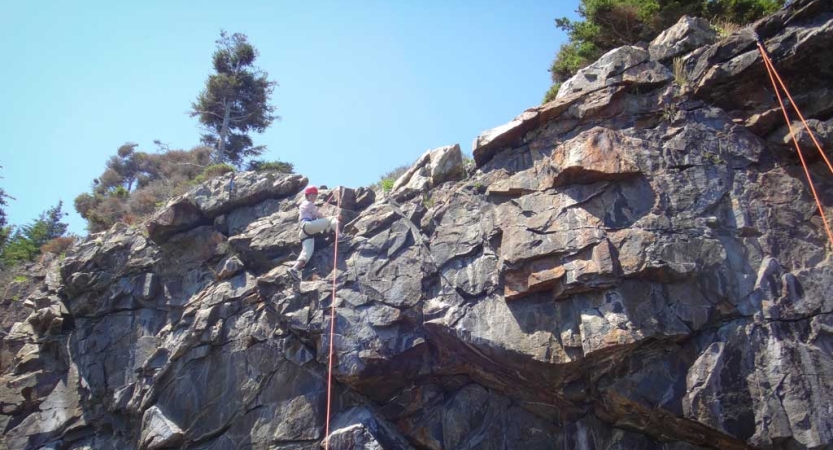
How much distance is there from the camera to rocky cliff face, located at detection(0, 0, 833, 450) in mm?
7629

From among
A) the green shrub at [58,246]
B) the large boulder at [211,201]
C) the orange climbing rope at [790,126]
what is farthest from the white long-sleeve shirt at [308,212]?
the green shrub at [58,246]

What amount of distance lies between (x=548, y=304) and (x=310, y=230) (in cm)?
512

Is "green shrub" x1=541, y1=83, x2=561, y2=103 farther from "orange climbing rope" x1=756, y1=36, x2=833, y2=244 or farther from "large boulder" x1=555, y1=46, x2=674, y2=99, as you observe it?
"orange climbing rope" x1=756, y1=36, x2=833, y2=244

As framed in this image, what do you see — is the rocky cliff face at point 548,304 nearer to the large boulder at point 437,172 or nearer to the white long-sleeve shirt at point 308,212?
the large boulder at point 437,172

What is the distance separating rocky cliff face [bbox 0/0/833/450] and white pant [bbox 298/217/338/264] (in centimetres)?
32

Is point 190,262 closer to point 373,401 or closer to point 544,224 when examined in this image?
point 373,401

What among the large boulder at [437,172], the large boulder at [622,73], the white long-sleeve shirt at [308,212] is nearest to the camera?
the large boulder at [622,73]

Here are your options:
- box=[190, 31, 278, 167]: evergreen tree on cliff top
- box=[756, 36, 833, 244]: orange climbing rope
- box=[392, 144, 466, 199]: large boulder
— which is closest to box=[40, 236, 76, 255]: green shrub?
box=[190, 31, 278, 167]: evergreen tree on cliff top

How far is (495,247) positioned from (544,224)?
1.05 meters

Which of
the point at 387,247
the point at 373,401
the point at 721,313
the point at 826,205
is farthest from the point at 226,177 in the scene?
the point at 826,205

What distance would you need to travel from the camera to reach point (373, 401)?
941 centimetres

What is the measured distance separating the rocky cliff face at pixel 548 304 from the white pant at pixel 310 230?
323mm

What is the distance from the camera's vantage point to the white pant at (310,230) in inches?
413

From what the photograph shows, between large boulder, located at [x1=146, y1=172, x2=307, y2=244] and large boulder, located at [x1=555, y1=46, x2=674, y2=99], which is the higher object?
large boulder, located at [x1=555, y1=46, x2=674, y2=99]
